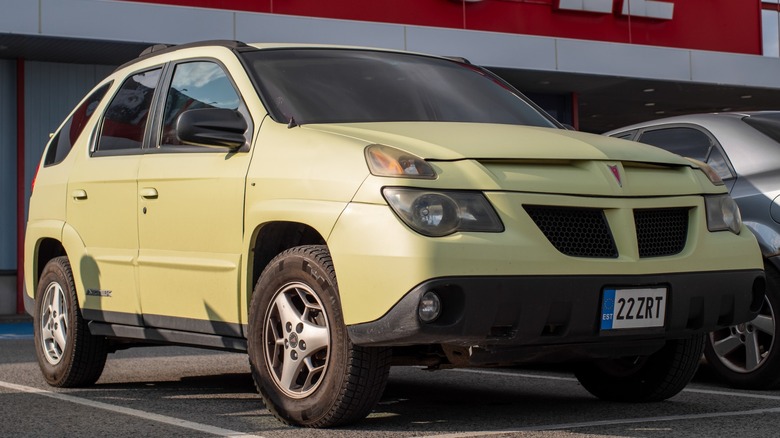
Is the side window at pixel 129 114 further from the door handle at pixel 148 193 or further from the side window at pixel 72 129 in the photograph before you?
the door handle at pixel 148 193

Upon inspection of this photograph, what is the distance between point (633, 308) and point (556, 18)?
17.4m

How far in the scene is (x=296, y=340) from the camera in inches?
201

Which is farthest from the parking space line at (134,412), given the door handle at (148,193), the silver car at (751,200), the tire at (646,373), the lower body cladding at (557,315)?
the silver car at (751,200)

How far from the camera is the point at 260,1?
18.9m

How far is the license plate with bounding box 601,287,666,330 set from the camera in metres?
4.89

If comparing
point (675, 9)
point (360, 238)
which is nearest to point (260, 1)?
point (675, 9)

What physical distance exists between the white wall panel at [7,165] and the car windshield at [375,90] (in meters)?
13.3

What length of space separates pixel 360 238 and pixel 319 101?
1199 millimetres

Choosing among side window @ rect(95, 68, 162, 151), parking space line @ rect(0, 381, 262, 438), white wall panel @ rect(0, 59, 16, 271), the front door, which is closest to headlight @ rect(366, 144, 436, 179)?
the front door

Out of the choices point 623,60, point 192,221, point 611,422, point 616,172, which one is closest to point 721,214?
point 616,172

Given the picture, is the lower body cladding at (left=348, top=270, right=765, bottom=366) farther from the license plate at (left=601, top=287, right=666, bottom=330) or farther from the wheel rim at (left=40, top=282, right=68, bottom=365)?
the wheel rim at (left=40, top=282, right=68, bottom=365)

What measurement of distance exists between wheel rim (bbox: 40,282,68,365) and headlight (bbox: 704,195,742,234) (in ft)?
11.9

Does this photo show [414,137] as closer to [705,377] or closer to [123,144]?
[123,144]

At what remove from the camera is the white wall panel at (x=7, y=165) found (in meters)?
18.5
